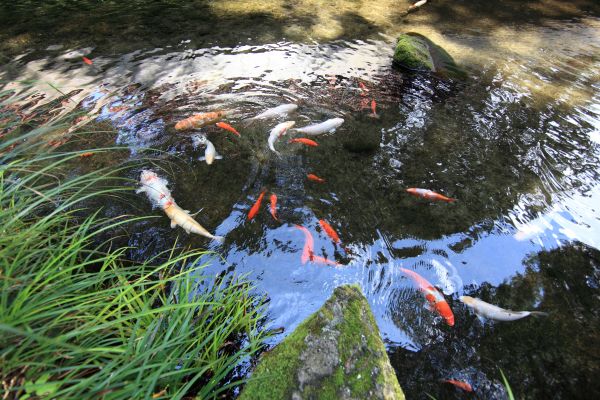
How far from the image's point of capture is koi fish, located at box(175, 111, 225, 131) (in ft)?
16.0

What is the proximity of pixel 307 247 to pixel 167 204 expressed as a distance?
1423 mm

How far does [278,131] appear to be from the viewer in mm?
4789

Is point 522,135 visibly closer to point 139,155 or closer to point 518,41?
point 518,41

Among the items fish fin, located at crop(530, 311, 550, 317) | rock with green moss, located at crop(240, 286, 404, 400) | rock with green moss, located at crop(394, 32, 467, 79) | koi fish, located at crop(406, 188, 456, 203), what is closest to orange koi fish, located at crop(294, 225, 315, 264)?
rock with green moss, located at crop(240, 286, 404, 400)

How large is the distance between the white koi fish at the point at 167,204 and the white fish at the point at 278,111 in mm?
1748

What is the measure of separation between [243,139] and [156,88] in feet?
6.65

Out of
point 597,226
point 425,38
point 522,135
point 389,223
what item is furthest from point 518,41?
point 389,223

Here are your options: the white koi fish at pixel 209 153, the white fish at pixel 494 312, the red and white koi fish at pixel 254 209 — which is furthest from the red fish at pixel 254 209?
the white fish at pixel 494 312

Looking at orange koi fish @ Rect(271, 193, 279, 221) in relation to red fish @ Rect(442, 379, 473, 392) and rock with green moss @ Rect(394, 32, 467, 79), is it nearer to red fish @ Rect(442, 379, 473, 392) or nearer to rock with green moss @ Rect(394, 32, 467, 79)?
red fish @ Rect(442, 379, 473, 392)

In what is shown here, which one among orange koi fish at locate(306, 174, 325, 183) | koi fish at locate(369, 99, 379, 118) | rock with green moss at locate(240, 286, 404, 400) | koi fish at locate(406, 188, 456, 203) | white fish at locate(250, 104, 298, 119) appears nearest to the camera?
rock with green moss at locate(240, 286, 404, 400)

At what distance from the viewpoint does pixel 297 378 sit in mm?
2080

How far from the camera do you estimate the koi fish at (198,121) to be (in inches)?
193

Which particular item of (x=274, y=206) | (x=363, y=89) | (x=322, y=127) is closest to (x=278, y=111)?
(x=322, y=127)

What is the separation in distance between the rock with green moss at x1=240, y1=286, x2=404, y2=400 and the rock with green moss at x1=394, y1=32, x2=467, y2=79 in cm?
540
